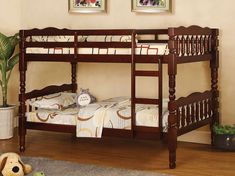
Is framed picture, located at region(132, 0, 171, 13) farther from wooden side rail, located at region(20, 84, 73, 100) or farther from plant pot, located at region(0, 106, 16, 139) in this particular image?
plant pot, located at region(0, 106, 16, 139)

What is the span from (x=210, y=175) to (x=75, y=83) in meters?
1.98

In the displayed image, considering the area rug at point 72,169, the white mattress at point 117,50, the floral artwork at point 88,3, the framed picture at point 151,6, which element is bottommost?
the area rug at point 72,169

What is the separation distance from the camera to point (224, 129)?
4082mm

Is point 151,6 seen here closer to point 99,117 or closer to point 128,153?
point 99,117

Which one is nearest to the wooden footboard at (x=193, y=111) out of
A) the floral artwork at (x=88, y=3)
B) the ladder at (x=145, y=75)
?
the ladder at (x=145, y=75)

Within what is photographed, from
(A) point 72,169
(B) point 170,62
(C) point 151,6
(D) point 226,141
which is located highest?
(C) point 151,6

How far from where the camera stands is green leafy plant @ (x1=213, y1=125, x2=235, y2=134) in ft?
13.3

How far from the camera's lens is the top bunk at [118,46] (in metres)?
3.57

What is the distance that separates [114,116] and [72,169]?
568 mm

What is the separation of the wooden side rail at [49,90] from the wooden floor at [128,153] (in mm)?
472

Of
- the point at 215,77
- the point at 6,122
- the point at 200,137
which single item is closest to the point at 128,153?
the point at 200,137

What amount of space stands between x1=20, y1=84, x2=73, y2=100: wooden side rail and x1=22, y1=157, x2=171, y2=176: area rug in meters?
0.66

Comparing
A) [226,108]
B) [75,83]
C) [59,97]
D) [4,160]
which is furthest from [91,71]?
[4,160]

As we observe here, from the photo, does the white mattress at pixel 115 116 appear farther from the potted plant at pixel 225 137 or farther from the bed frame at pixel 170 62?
the potted plant at pixel 225 137
